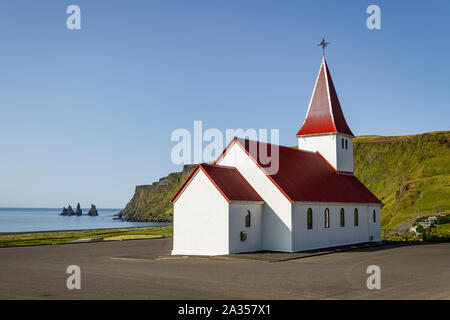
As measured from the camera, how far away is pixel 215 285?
1666 cm

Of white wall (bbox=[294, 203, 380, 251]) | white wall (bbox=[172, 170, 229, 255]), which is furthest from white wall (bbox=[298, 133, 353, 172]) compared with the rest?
white wall (bbox=[172, 170, 229, 255])

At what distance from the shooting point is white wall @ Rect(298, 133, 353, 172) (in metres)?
41.5

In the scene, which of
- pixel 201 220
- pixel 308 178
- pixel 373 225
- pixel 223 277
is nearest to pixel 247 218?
pixel 201 220

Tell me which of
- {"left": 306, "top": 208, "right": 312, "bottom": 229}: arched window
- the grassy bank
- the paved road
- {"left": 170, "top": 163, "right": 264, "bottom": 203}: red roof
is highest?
{"left": 170, "top": 163, "right": 264, "bottom": 203}: red roof

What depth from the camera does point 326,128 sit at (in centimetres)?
4162

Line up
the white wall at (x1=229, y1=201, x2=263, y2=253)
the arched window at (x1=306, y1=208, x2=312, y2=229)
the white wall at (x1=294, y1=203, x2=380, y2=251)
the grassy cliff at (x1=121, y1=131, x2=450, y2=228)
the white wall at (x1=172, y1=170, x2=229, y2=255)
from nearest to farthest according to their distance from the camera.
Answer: the white wall at (x1=172, y1=170, x2=229, y2=255) < the white wall at (x1=229, y1=201, x2=263, y2=253) < the white wall at (x1=294, y1=203, x2=380, y2=251) < the arched window at (x1=306, y1=208, x2=312, y2=229) < the grassy cliff at (x1=121, y1=131, x2=450, y2=228)

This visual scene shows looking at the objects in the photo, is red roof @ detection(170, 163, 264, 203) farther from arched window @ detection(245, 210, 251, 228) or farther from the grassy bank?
the grassy bank

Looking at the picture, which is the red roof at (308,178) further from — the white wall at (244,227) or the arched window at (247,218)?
the arched window at (247,218)

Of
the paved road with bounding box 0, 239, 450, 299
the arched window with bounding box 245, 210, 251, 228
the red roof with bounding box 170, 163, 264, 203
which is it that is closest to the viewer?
the paved road with bounding box 0, 239, 450, 299

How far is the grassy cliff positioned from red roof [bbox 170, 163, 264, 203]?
193ft

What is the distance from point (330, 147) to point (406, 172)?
115 metres

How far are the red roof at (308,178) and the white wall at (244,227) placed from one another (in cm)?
238

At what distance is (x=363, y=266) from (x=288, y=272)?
4.53m
